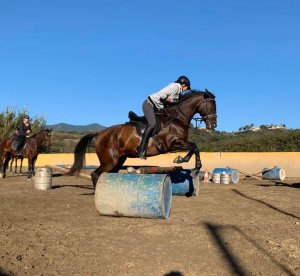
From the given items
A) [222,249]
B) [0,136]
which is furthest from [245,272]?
[0,136]

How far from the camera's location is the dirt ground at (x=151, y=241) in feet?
17.1

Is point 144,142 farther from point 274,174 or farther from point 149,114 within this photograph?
point 274,174

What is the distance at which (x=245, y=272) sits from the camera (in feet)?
16.7

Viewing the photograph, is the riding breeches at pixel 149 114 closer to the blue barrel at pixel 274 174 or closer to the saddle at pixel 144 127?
the saddle at pixel 144 127

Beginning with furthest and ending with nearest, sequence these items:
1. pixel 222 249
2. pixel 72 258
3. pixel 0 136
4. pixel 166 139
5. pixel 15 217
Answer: pixel 0 136 < pixel 166 139 < pixel 15 217 < pixel 222 249 < pixel 72 258

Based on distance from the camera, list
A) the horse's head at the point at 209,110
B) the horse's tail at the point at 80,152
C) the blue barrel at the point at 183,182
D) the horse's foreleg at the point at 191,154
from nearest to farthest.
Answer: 1. the horse's foreleg at the point at 191,154
2. the horse's head at the point at 209,110
3. the blue barrel at the point at 183,182
4. the horse's tail at the point at 80,152

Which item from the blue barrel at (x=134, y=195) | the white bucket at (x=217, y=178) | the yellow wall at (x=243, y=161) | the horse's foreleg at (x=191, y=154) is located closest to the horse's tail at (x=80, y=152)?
the horse's foreleg at (x=191, y=154)

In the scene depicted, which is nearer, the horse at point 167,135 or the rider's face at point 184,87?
the horse at point 167,135

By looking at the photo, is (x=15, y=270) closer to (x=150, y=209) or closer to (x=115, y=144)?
(x=150, y=209)

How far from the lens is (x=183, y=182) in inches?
507

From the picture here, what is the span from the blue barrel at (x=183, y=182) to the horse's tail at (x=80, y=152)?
291cm

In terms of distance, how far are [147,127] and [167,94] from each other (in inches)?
45.5

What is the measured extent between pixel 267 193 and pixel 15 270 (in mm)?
11618

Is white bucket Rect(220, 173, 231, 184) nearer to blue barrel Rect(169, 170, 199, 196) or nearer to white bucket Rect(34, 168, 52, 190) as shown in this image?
blue barrel Rect(169, 170, 199, 196)
